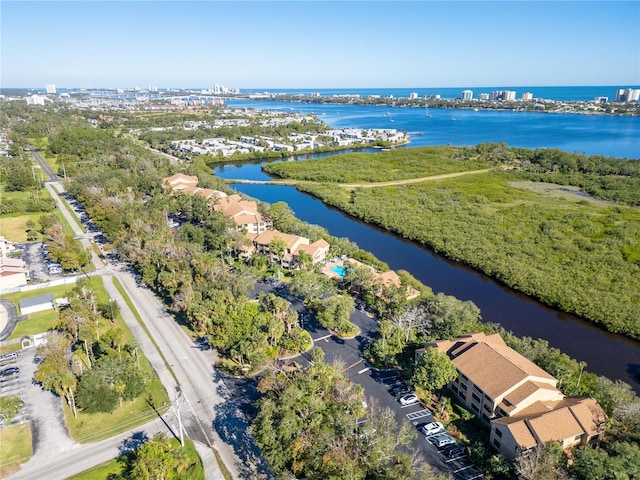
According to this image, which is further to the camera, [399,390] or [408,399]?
[399,390]

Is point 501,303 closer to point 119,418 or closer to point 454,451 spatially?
point 454,451

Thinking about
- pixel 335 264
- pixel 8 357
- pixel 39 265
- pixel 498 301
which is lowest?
pixel 498 301

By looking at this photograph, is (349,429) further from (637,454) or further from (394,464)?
(637,454)

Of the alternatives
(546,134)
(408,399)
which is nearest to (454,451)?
(408,399)

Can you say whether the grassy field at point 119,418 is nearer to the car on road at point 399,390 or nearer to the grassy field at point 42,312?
the grassy field at point 42,312

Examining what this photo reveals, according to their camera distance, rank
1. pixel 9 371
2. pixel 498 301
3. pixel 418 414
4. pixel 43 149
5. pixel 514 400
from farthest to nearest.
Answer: pixel 43 149, pixel 498 301, pixel 9 371, pixel 418 414, pixel 514 400

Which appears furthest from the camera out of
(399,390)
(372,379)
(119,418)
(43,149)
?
(43,149)

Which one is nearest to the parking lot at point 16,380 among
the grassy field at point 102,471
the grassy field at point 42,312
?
the grassy field at point 42,312

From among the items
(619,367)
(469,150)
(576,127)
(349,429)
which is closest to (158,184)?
(349,429)
